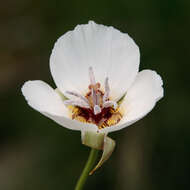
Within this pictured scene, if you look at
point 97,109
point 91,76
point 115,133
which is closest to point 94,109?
point 97,109

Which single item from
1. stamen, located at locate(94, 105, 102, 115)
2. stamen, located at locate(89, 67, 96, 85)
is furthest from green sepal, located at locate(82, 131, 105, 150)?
stamen, located at locate(89, 67, 96, 85)

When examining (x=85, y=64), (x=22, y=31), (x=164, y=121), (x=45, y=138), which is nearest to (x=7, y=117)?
(x=45, y=138)

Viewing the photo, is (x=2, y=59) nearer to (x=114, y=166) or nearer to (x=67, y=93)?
(x=114, y=166)

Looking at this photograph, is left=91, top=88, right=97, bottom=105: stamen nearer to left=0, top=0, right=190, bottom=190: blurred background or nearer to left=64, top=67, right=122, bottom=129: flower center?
left=64, top=67, right=122, bottom=129: flower center

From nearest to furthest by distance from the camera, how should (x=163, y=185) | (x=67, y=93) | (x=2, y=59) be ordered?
(x=67, y=93) → (x=163, y=185) → (x=2, y=59)

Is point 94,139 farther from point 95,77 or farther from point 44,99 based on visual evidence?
point 95,77

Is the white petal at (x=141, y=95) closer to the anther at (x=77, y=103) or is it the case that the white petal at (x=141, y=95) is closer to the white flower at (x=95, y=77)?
the white flower at (x=95, y=77)
